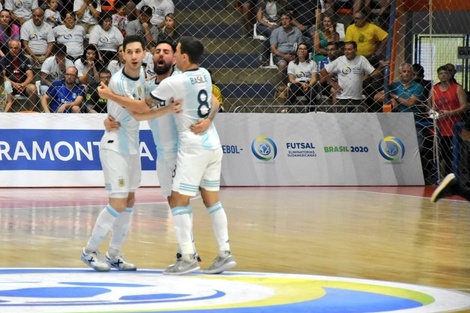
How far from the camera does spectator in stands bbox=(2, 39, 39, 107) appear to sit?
64.6ft

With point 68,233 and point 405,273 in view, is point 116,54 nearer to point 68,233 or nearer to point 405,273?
point 68,233

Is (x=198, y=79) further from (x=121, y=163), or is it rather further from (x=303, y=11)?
(x=303, y=11)

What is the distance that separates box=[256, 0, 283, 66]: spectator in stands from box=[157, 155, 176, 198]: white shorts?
1285cm

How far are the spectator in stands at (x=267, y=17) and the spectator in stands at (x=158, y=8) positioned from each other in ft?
6.13

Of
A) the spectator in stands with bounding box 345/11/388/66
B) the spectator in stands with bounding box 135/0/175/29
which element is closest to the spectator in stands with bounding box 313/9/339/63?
the spectator in stands with bounding box 345/11/388/66

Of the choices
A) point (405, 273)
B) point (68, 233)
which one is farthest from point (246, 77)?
point (405, 273)

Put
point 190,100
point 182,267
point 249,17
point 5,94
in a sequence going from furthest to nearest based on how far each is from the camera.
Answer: point 249,17 → point 5,94 → point 190,100 → point 182,267

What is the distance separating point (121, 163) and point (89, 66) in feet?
36.4

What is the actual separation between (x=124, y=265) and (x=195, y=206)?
20.0 ft

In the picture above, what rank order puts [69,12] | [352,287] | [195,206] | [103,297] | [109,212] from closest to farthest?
1. [103,297]
2. [352,287]
3. [109,212]
4. [195,206]
5. [69,12]

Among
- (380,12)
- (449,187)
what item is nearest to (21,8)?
→ (380,12)

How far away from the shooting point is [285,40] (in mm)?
21703

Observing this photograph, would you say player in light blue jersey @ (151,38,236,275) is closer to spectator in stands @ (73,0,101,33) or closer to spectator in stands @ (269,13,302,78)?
spectator in stands @ (269,13,302,78)

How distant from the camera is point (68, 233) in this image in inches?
476
